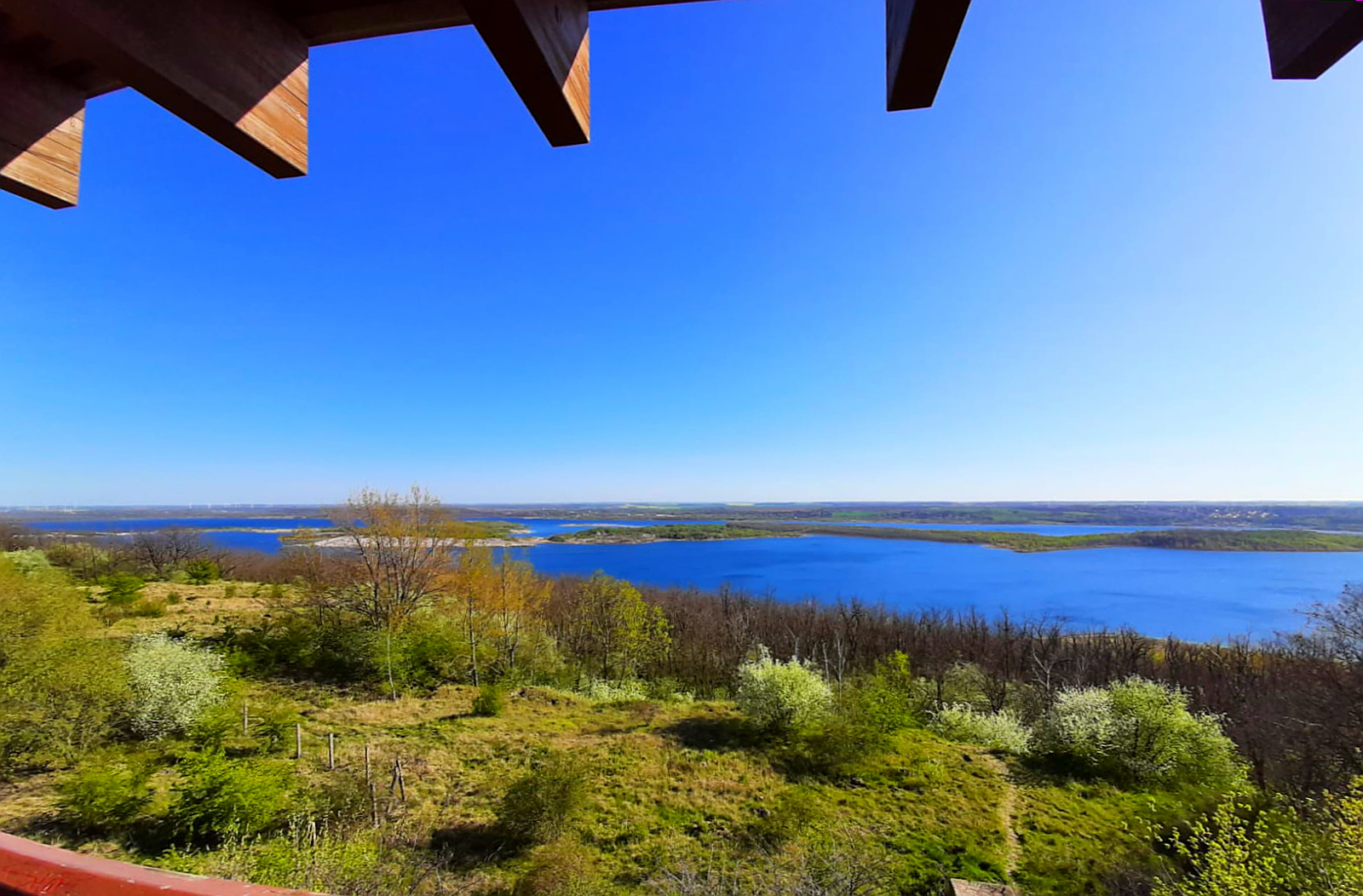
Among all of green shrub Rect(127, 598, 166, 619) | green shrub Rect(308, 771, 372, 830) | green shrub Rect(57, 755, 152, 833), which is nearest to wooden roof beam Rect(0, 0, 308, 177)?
green shrub Rect(308, 771, 372, 830)

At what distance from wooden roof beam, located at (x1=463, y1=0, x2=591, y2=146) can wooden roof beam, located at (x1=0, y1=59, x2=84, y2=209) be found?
42.0 inches

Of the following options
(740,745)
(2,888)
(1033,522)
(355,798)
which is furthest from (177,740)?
(1033,522)

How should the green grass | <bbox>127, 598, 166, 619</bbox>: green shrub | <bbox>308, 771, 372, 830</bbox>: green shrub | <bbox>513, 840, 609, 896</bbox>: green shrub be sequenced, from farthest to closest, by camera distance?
<bbox>127, 598, 166, 619</bbox>: green shrub, the green grass, <bbox>308, 771, 372, 830</bbox>: green shrub, <bbox>513, 840, 609, 896</bbox>: green shrub

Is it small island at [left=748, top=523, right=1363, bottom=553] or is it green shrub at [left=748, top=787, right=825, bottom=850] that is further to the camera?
small island at [left=748, top=523, right=1363, bottom=553]

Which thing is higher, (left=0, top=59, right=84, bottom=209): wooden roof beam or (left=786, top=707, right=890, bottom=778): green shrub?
(left=0, top=59, right=84, bottom=209): wooden roof beam

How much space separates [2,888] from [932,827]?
37.9 feet

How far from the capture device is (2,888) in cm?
55

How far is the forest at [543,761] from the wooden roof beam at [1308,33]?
6.42 meters

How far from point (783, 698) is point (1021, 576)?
69.7 meters

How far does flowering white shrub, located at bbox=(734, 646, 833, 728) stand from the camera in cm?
1288

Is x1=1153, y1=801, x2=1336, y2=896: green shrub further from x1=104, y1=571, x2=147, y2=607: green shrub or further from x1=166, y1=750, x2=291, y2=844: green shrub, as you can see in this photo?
x1=104, y1=571, x2=147, y2=607: green shrub

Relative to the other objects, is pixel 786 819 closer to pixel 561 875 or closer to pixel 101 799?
pixel 561 875

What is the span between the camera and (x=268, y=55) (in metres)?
0.95

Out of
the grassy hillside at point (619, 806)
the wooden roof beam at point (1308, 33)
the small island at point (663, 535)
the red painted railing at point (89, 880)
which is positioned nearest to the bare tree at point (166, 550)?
the grassy hillside at point (619, 806)
